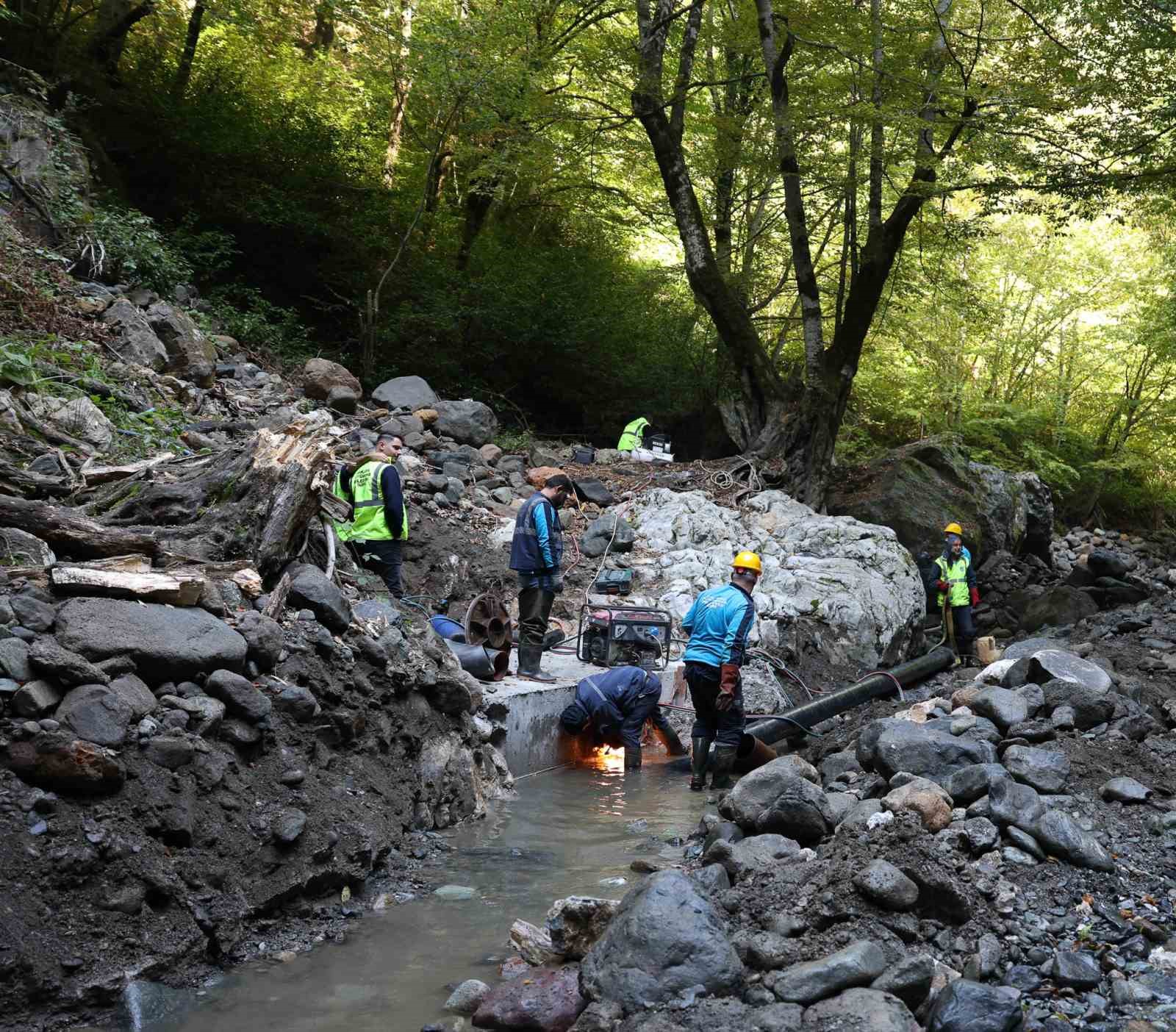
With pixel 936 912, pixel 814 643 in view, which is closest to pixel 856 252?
pixel 814 643

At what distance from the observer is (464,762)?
6551mm

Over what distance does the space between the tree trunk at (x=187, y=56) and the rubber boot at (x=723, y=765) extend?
1506 cm

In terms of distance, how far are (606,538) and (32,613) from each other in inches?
309

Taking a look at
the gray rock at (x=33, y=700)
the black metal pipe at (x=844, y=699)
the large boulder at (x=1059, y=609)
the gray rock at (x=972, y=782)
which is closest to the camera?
the gray rock at (x=33, y=700)

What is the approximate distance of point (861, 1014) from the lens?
3.24 meters

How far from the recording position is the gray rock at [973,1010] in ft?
10.6

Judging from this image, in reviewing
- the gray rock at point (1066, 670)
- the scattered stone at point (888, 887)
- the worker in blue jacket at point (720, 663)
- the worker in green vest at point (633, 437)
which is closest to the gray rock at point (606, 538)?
the worker in green vest at point (633, 437)

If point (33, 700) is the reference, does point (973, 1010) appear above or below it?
below

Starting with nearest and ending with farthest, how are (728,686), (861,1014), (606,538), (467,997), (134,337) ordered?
(861,1014) < (467,997) < (728,686) < (134,337) < (606,538)

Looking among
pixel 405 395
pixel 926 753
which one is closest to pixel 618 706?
pixel 926 753

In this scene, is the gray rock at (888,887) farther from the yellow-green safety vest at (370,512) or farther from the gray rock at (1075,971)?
the yellow-green safety vest at (370,512)

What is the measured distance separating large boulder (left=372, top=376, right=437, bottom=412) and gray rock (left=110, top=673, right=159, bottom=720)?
9.68 m

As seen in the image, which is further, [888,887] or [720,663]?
[720,663]

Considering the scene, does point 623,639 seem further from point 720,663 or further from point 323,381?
point 323,381
